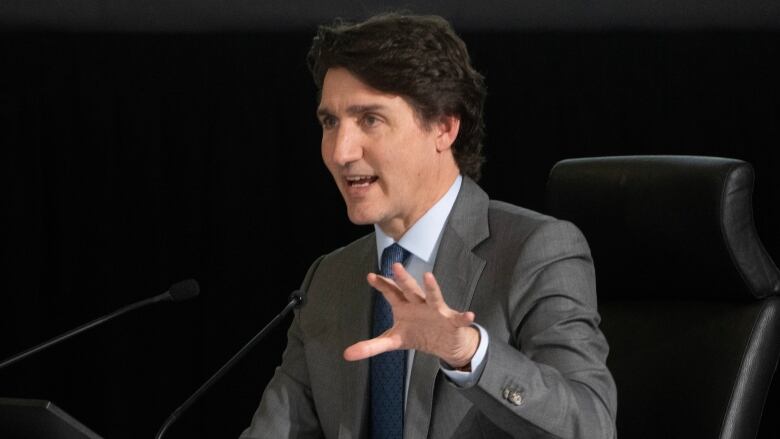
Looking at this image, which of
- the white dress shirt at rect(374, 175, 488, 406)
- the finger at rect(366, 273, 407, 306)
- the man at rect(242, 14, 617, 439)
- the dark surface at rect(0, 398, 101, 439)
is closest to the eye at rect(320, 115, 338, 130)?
the man at rect(242, 14, 617, 439)

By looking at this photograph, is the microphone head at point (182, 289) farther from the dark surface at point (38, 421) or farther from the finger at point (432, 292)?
the finger at point (432, 292)

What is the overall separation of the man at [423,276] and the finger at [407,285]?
0.12 m

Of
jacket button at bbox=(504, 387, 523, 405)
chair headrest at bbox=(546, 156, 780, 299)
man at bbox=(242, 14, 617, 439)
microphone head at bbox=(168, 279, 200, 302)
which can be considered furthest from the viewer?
microphone head at bbox=(168, 279, 200, 302)

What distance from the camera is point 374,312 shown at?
6.74 ft

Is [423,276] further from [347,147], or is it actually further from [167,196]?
[167,196]

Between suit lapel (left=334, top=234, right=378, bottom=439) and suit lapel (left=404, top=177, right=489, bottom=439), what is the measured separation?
126 mm

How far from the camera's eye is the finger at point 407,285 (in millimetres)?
1505

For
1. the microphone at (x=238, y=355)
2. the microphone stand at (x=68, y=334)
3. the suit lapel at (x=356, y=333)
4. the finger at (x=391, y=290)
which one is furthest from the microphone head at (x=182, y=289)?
the finger at (x=391, y=290)

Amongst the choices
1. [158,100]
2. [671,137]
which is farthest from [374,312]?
[158,100]

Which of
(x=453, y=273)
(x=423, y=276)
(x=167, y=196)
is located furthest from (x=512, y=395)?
(x=167, y=196)

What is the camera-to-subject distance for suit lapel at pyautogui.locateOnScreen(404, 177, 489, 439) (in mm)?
1871

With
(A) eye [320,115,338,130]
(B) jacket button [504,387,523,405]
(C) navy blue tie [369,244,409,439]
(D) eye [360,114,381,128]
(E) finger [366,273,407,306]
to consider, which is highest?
(D) eye [360,114,381,128]

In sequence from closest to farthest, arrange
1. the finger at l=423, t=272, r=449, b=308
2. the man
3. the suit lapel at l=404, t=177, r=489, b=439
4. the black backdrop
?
the finger at l=423, t=272, r=449, b=308 → the man → the suit lapel at l=404, t=177, r=489, b=439 → the black backdrop

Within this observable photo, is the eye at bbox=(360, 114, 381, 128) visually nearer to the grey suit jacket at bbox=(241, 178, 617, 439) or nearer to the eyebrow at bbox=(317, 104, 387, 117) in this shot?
the eyebrow at bbox=(317, 104, 387, 117)
